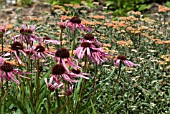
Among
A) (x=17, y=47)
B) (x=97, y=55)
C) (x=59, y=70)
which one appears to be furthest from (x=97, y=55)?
(x=17, y=47)

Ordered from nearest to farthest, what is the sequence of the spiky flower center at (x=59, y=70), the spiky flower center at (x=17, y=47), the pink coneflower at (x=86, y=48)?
the spiky flower center at (x=59, y=70) < the pink coneflower at (x=86, y=48) < the spiky flower center at (x=17, y=47)

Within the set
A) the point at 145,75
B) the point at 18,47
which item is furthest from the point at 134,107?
the point at 18,47

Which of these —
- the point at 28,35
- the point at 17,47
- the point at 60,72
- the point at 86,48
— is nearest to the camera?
the point at 60,72

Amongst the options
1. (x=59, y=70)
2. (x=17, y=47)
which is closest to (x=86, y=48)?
(x=59, y=70)

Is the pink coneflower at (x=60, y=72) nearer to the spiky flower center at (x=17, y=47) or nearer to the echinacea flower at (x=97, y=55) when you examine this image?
the echinacea flower at (x=97, y=55)

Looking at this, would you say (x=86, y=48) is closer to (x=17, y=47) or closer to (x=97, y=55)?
(x=97, y=55)

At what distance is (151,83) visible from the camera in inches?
154

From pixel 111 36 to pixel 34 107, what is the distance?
2.16 meters

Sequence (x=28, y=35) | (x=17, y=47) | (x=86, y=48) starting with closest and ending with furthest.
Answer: (x=86, y=48), (x=17, y=47), (x=28, y=35)

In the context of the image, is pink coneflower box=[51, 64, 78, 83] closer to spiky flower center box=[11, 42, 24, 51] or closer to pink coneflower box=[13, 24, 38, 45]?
spiky flower center box=[11, 42, 24, 51]

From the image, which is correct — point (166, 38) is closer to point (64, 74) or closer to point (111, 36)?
point (111, 36)

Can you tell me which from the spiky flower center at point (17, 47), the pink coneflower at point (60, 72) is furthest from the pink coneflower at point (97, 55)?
the spiky flower center at point (17, 47)

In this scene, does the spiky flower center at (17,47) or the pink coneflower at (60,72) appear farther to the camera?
the spiky flower center at (17,47)

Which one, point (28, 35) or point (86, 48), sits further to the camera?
point (28, 35)
